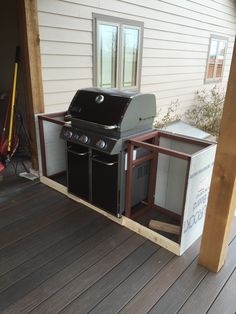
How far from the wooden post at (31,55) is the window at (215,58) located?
175 inches

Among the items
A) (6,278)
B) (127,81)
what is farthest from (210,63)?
(6,278)

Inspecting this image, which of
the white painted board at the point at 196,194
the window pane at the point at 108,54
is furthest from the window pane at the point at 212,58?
the white painted board at the point at 196,194

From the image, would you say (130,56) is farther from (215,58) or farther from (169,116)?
(215,58)

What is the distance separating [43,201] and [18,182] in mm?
589

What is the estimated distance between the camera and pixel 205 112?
619 centimetres

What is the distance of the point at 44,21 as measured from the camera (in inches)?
113

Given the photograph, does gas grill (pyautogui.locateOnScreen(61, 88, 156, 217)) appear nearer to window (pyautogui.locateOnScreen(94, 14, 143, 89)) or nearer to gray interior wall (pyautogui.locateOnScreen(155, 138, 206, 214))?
gray interior wall (pyautogui.locateOnScreen(155, 138, 206, 214))

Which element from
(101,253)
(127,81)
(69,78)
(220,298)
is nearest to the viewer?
(220,298)

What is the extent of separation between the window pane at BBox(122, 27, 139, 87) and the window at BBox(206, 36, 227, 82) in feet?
8.54

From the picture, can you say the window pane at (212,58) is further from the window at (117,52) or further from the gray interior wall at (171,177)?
the gray interior wall at (171,177)

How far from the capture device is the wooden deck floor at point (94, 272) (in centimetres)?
166

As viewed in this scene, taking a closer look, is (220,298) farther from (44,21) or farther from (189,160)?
(44,21)

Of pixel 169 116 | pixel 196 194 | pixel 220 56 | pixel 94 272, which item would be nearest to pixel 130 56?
pixel 169 116

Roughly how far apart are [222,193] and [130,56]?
304 centimetres
